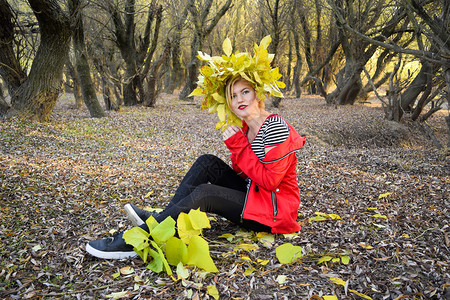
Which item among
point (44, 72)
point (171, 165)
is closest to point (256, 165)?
point (171, 165)

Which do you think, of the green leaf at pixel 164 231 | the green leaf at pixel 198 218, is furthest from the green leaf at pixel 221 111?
the green leaf at pixel 164 231

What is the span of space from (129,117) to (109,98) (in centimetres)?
134

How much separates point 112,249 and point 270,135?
1.34 meters

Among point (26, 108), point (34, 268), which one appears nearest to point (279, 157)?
point (34, 268)

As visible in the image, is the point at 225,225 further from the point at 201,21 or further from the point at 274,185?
the point at 201,21

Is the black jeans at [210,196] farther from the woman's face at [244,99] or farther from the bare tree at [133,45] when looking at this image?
the bare tree at [133,45]

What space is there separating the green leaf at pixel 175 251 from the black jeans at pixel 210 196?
21 cm

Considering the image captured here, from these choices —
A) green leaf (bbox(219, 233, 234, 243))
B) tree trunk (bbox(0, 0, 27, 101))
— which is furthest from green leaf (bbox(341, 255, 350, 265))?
tree trunk (bbox(0, 0, 27, 101))

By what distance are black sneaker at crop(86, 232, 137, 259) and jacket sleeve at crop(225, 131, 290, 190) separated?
0.99 meters

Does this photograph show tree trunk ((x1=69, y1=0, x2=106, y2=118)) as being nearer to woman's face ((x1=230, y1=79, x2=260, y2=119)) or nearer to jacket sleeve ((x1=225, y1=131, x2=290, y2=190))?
woman's face ((x1=230, y1=79, x2=260, y2=119))

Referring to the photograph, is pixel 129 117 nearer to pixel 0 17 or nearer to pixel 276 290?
pixel 0 17

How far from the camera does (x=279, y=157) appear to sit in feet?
7.14

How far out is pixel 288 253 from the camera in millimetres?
2178

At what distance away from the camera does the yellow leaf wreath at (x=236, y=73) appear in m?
2.33
